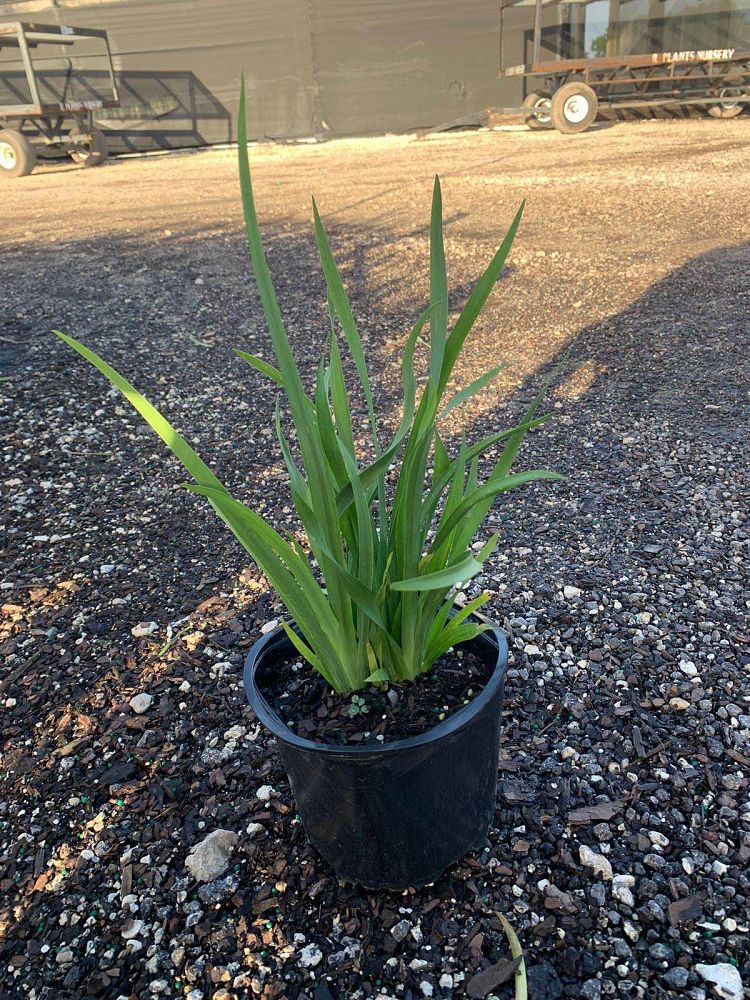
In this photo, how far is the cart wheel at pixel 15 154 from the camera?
8.90m

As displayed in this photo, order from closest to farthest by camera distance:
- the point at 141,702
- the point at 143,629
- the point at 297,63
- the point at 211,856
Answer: the point at 211,856
the point at 141,702
the point at 143,629
the point at 297,63

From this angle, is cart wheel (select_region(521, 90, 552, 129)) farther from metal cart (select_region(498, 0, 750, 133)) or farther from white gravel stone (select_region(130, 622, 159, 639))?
white gravel stone (select_region(130, 622, 159, 639))

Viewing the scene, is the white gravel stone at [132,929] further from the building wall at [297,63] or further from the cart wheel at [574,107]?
the building wall at [297,63]

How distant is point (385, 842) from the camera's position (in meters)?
1.12

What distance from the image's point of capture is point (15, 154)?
356 inches

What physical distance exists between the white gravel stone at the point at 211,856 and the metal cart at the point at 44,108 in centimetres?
983

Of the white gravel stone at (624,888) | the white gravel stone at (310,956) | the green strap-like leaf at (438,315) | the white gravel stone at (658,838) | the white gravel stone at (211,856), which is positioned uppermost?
the green strap-like leaf at (438,315)

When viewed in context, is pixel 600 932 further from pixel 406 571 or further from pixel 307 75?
pixel 307 75

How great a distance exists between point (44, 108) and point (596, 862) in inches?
407

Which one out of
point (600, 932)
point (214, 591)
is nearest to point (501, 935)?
point (600, 932)

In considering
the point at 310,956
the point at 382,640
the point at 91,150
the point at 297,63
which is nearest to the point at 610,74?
the point at 297,63

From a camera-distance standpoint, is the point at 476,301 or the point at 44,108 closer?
the point at 476,301

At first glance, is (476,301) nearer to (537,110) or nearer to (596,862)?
Answer: (596,862)

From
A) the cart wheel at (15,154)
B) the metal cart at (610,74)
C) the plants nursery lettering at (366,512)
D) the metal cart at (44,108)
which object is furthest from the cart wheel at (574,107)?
the plants nursery lettering at (366,512)
